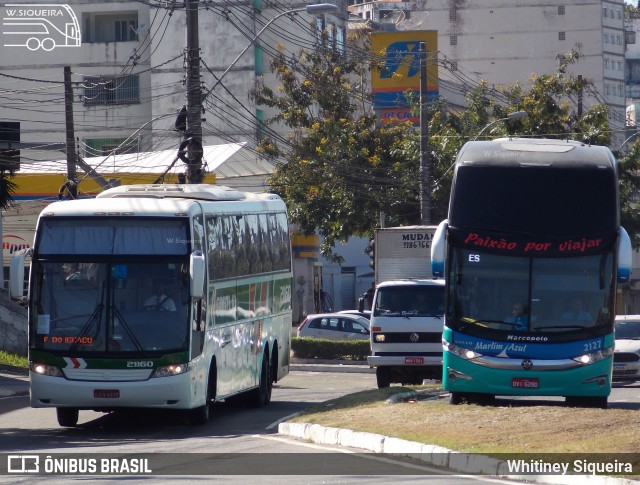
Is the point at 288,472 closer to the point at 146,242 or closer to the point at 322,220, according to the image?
the point at 146,242

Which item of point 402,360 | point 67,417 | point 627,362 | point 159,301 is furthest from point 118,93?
point 159,301

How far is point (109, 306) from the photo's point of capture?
16453mm

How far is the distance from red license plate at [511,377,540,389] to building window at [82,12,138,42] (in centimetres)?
5277

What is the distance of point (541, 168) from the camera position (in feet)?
59.3

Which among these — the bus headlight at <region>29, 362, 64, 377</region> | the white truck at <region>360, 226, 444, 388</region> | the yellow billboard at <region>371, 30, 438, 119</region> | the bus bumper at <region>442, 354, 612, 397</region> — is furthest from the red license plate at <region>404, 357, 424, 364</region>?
the yellow billboard at <region>371, 30, 438, 119</region>

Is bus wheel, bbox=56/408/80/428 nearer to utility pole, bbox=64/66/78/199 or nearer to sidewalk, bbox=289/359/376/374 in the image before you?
utility pole, bbox=64/66/78/199

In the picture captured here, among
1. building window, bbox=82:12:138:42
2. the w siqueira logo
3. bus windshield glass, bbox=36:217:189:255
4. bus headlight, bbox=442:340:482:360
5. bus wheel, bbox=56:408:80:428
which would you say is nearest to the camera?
bus windshield glass, bbox=36:217:189:255

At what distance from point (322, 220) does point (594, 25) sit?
57.8 metres

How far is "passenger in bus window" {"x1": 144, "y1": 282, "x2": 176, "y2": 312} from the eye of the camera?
54.3ft

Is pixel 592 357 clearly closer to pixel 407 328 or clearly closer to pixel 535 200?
pixel 535 200

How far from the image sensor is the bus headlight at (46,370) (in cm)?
1644

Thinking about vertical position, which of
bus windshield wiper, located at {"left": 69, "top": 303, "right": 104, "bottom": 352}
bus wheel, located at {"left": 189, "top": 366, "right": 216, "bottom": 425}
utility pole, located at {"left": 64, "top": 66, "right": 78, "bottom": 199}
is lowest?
bus wheel, located at {"left": 189, "top": 366, "right": 216, "bottom": 425}

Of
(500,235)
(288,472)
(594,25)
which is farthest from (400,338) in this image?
(594,25)

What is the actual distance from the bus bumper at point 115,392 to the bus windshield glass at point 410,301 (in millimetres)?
8671
